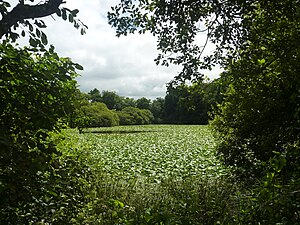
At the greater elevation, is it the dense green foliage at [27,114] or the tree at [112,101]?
the tree at [112,101]

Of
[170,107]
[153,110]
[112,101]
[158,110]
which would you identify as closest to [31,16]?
[170,107]


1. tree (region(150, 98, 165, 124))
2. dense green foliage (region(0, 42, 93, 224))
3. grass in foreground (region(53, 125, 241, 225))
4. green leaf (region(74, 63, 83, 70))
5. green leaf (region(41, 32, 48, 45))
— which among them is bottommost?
grass in foreground (region(53, 125, 241, 225))

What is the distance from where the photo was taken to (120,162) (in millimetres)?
8227

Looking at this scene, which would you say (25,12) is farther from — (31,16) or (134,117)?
(134,117)

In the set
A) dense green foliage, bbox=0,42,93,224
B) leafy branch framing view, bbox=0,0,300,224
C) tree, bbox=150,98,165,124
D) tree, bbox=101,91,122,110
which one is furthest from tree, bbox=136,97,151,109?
dense green foliage, bbox=0,42,93,224

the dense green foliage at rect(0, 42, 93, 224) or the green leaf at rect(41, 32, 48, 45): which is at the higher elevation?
the green leaf at rect(41, 32, 48, 45)

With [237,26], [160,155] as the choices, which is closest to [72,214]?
[237,26]

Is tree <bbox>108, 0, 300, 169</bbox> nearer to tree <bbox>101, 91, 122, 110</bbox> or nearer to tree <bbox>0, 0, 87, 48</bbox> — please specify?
tree <bbox>0, 0, 87, 48</bbox>

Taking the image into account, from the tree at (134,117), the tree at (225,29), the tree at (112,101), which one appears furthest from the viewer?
the tree at (112,101)

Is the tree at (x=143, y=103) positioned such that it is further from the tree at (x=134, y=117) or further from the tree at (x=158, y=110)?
the tree at (x=134, y=117)

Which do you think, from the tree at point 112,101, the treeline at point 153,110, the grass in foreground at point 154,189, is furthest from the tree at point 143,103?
the grass in foreground at point 154,189

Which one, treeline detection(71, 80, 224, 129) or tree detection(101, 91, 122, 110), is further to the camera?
tree detection(101, 91, 122, 110)

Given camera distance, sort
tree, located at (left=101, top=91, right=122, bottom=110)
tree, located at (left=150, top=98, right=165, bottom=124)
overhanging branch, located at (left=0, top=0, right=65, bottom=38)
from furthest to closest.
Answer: tree, located at (left=101, top=91, right=122, bottom=110) → tree, located at (left=150, top=98, right=165, bottom=124) → overhanging branch, located at (left=0, top=0, right=65, bottom=38)

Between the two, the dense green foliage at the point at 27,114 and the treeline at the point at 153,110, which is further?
the treeline at the point at 153,110
